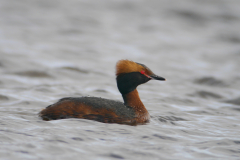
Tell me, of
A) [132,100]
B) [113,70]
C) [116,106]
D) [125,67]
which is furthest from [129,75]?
[113,70]

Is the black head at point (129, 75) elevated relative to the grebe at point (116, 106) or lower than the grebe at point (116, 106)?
elevated

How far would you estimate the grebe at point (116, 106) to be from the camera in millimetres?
6379

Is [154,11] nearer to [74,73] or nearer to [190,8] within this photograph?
[190,8]

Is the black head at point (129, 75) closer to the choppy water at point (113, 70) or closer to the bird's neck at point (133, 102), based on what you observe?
the bird's neck at point (133, 102)

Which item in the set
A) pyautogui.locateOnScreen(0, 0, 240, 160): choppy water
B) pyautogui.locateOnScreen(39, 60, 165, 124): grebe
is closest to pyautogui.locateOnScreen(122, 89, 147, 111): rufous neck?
pyautogui.locateOnScreen(39, 60, 165, 124): grebe

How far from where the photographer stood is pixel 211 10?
1980 centimetres

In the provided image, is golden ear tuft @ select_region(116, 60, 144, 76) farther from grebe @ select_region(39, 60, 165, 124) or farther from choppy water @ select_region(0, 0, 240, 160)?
choppy water @ select_region(0, 0, 240, 160)

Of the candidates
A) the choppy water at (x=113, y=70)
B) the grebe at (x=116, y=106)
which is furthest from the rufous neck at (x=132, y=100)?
the choppy water at (x=113, y=70)

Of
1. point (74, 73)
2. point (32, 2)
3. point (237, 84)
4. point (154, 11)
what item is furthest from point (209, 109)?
point (32, 2)

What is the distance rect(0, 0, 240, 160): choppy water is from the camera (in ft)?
18.3

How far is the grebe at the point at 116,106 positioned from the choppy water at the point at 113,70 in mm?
165

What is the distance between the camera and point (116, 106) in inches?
263

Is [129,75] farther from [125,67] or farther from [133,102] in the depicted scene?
[133,102]

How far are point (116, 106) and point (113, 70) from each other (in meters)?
6.43
